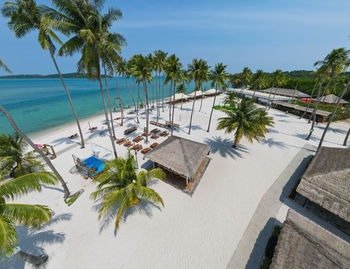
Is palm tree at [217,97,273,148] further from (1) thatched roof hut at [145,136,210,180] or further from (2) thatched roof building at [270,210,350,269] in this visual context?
(2) thatched roof building at [270,210,350,269]

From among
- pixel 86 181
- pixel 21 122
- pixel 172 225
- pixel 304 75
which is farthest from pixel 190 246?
pixel 304 75

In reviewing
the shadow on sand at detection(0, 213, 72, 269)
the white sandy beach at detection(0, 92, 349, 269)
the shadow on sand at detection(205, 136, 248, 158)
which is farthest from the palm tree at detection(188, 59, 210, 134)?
the shadow on sand at detection(0, 213, 72, 269)

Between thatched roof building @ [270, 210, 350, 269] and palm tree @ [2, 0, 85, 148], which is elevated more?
palm tree @ [2, 0, 85, 148]

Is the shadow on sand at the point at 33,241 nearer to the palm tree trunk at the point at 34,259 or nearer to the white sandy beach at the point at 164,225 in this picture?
the white sandy beach at the point at 164,225

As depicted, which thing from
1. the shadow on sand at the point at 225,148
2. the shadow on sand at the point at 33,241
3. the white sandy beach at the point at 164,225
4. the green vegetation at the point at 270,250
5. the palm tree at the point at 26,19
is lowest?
the shadow on sand at the point at 33,241

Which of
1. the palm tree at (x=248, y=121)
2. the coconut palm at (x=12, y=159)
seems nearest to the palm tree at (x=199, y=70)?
the palm tree at (x=248, y=121)

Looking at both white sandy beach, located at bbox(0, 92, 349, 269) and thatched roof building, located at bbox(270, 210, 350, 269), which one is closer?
thatched roof building, located at bbox(270, 210, 350, 269)

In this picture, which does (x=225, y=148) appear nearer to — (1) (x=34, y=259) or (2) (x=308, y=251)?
(2) (x=308, y=251)
